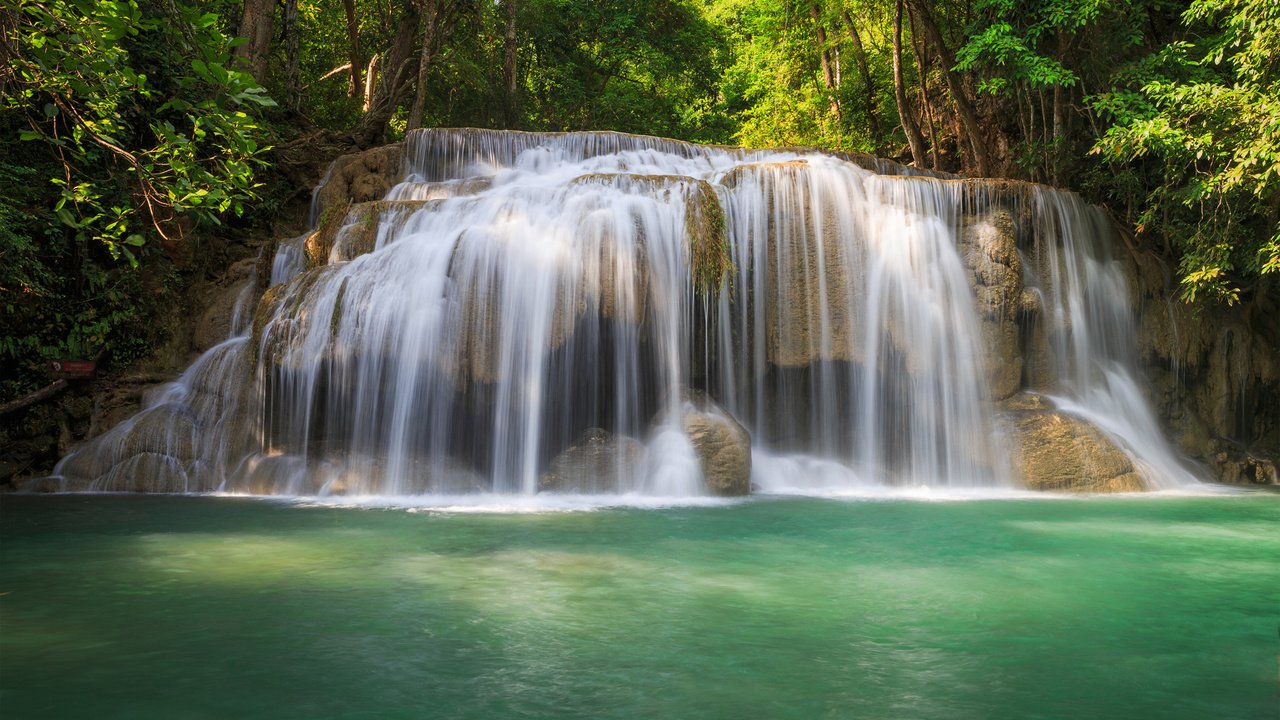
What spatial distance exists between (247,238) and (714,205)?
8.15 m

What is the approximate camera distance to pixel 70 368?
12523mm

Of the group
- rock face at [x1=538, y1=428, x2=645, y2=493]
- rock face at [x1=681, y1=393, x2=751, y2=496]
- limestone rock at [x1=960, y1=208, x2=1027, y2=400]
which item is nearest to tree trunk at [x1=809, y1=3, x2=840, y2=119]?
limestone rock at [x1=960, y1=208, x2=1027, y2=400]

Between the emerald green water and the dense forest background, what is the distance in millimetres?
2248

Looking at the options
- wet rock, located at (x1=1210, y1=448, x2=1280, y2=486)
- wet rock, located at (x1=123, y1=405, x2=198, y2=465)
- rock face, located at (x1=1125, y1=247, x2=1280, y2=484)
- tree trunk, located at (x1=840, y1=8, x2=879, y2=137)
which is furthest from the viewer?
tree trunk, located at (x1=840, y1=8, x2=879, y2=137)

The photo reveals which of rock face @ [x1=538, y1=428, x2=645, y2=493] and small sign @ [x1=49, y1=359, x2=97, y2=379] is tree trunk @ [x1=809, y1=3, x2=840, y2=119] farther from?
small sign @ [x1=49, y1=359, x2=97, y2=379]

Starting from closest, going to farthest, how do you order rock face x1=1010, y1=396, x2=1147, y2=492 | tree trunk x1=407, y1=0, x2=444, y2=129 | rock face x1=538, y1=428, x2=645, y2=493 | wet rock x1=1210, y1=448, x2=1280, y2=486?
rock face x1=538, y1=428, x2=645, y2=493, rock face x1=1010, y1=396, x2=1147, y2=492, wet rock x1=1210, y1=448, x2=1280, y2=486, tree trunk x1=407, y1=0, x2=444, y2=129

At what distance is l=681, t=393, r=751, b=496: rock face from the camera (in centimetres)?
1074

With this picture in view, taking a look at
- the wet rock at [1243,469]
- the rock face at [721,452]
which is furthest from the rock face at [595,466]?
the wet rock at [1243,469]

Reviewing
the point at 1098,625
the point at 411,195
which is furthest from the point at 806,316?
the point at 1098,625

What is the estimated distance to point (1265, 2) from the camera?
11.7 m

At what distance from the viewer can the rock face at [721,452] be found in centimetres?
1074

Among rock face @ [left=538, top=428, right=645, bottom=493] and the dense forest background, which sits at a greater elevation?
the dense forest background

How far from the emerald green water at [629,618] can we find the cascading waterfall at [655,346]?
7.49 ft

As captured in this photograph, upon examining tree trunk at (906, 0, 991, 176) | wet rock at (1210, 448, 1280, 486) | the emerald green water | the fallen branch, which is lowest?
the emerald green water
